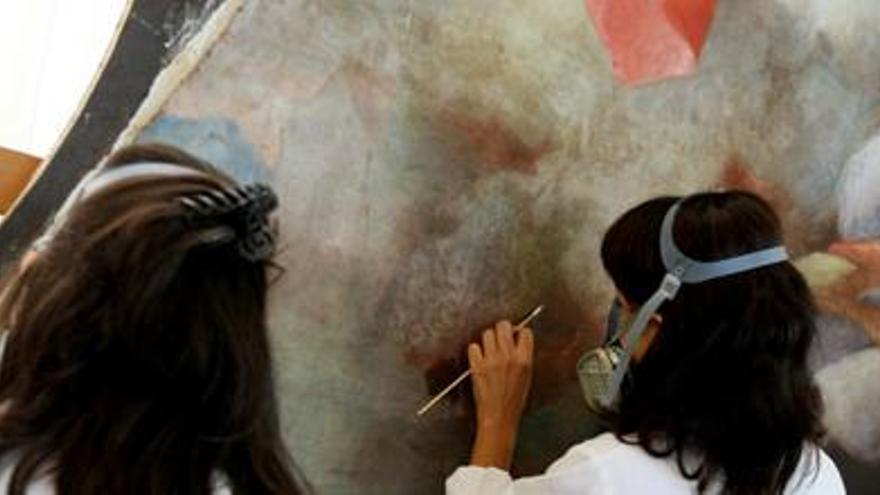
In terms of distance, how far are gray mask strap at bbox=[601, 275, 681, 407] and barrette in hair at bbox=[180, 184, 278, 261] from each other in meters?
0.56

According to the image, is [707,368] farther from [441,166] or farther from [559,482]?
[441,166]

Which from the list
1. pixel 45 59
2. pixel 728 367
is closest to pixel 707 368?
pixel 728 367

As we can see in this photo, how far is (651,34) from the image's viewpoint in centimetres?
166

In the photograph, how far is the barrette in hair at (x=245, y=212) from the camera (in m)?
0.92

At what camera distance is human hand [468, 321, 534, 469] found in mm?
1524

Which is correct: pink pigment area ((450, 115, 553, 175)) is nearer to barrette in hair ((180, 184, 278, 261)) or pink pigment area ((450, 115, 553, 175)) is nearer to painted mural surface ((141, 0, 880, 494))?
painted mural surface ((141, 0, 880, 494))

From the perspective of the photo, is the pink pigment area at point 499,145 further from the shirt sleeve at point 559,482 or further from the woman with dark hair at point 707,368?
the shirt sleeve at point 559,482

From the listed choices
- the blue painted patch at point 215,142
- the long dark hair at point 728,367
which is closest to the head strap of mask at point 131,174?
the blue painted patch at point 215,142

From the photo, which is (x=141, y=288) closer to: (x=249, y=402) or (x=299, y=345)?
(x=249, y=402)

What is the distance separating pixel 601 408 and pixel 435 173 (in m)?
0.39

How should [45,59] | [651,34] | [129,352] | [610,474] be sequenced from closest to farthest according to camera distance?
[129,352]
[610,474]
[45,59]
[651,34]

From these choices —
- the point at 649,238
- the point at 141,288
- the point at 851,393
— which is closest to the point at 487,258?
the point at 649,238

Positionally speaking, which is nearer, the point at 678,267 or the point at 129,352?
the point at 129,352

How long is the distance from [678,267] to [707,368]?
0.13 m
